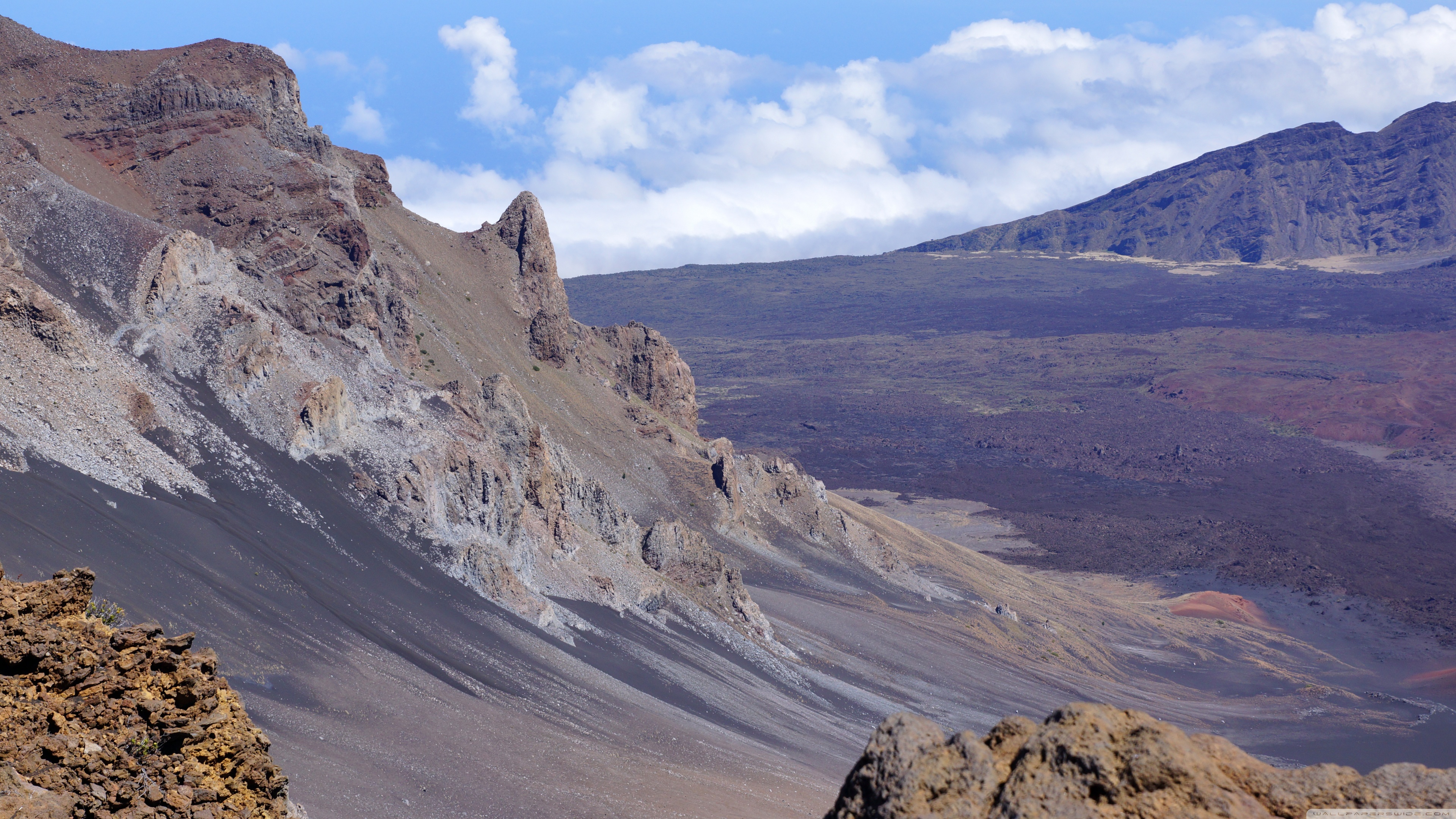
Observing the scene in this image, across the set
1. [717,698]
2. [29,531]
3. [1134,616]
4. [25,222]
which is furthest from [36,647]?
[1134,616]

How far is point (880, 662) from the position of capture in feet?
133

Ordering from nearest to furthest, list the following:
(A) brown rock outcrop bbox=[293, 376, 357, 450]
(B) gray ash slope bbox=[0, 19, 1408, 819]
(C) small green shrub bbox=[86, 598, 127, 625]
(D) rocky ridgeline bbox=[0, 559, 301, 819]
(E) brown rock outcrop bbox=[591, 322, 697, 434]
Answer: (D) rocky ridgeline bbox=[0, 559, 301, 819]
(C) small green shrub bbox=[86, 598, 127, 625]
(B) gray ash slope bbox=[0, 19, 1408, 819]
(A) brown rock outcrop bbox=[293, 376, 357, 450]
(E) brown rock outcrop bbox=[591, 322, 697, 434]

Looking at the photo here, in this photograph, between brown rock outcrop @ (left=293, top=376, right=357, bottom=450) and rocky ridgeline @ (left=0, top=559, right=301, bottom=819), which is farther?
brown rock outcrop @ (left=293, top=376, right=357, bottom=450)

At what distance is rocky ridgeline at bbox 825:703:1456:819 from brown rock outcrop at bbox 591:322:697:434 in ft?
164

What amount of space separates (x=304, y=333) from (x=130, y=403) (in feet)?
29.7

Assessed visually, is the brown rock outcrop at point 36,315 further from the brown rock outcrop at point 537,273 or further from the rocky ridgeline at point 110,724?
the brown rock outcrop at point 537,273

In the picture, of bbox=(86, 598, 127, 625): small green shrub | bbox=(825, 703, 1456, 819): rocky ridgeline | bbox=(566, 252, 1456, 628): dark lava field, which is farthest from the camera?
bbox=(566, 252, 1456, 628): dark lava field

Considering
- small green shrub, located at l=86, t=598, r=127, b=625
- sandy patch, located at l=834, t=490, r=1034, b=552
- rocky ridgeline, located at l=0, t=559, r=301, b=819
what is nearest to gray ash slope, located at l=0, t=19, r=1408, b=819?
small green shrub, located at l=86, t=598, r=127, b=625

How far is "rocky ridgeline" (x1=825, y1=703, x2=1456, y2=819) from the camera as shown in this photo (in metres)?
5.91

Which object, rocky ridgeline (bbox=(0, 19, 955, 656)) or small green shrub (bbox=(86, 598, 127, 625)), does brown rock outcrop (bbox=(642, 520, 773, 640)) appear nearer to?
rocky ridgeline (bbox=(0, 19, 955, 656))

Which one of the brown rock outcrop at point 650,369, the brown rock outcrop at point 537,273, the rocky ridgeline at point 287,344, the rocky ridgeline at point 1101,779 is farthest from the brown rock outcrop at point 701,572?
the rocky ridgeline at point 1101,779

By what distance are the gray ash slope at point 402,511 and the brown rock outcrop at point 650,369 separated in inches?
128

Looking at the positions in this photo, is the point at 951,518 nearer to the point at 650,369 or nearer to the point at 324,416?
the point at 650,369

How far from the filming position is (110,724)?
800cm
